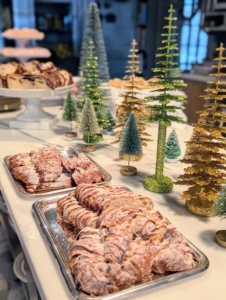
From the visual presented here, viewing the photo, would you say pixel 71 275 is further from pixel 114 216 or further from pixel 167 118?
pixel 167 118

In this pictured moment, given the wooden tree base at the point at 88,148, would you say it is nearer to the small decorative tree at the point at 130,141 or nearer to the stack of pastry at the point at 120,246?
the small decorative tree at the point at 130,141

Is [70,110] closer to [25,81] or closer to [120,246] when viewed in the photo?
[25,81]

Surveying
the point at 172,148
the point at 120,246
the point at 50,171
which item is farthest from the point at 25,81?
the point at 120,246

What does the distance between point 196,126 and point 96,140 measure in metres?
0.62

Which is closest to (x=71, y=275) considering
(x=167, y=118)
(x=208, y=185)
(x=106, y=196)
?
(x=106, y=196)

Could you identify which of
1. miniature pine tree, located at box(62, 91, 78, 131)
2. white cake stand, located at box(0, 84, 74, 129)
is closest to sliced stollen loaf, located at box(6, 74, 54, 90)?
white cake stand, located at box(0, 84, 74, 129)

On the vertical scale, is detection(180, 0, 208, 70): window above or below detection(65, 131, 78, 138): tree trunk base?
above

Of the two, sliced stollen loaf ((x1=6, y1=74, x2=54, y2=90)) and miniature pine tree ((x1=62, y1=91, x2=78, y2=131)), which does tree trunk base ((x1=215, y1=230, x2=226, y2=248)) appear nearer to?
miniature pine tree ((x1=62, y1=91, x2=78, y2=131))

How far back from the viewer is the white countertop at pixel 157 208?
616 millimetres

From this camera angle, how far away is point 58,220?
0.82 metres

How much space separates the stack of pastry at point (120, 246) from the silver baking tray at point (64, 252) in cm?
1

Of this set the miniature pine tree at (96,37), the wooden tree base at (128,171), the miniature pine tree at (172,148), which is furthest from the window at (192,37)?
the wooden tree base at (128,171)

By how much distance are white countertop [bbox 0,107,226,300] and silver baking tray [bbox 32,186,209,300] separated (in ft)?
0.05

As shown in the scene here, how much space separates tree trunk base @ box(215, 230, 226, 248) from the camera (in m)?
0.74
